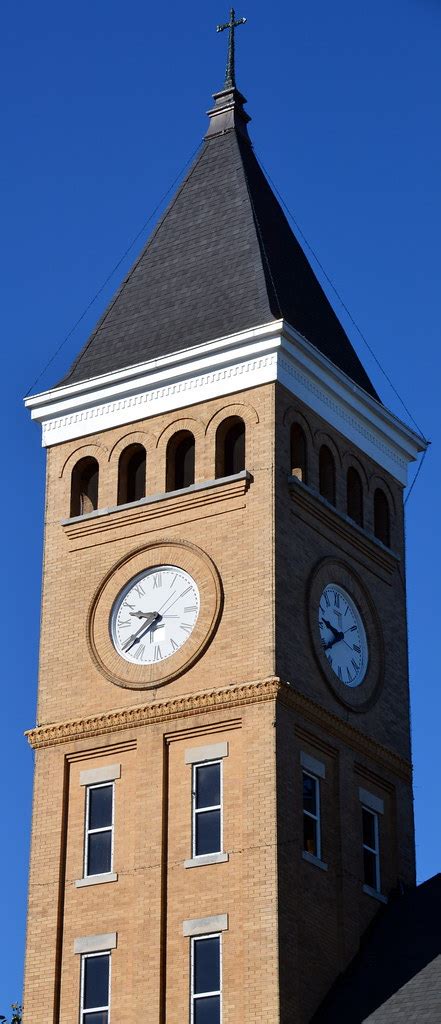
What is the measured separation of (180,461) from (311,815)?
7688 millimetres

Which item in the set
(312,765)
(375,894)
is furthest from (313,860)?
(375,894)

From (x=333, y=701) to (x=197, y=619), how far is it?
2993 mm

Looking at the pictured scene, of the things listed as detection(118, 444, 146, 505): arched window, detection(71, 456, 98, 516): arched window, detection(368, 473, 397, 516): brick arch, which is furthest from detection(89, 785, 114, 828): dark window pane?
detection(368, 473, 397, 516): brick arch

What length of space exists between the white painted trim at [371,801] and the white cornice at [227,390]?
23.5ft

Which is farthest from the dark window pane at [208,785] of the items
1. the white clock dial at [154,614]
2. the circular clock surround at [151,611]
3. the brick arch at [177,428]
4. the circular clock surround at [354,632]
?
the brick arch at [177,428]

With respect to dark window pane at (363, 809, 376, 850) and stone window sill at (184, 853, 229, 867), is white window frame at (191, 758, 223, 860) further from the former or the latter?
dark window pane at (363, 809, 376, 850)

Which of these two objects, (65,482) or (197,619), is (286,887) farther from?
(65,482)

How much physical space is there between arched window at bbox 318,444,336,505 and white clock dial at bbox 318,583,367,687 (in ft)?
6.64

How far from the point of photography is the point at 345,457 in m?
43.6

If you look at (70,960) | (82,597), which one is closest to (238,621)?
(82,597)

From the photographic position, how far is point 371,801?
4138cm

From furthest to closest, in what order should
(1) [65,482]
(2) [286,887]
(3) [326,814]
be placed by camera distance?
(1) [65,482]
(3) [326,814]
(2) [286,887]

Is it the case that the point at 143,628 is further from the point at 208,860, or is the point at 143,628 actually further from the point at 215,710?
the point at 208,860

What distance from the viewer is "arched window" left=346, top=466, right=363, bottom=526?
144 feet
